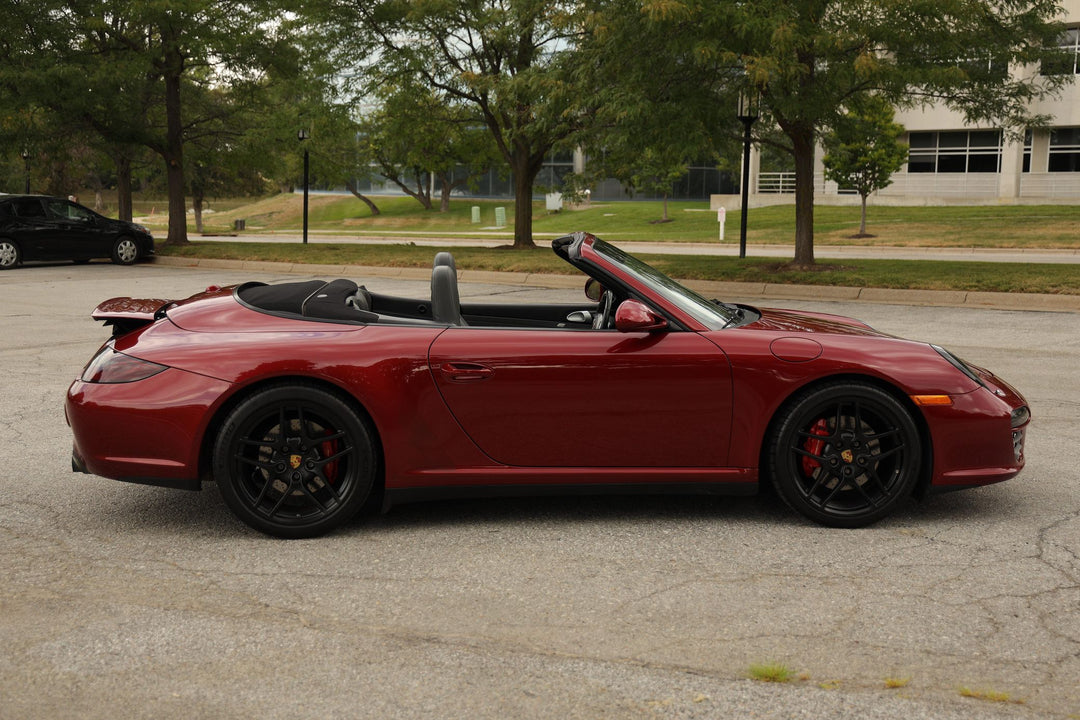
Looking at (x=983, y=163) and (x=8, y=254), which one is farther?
(x=983, y=163)

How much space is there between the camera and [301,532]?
15.8 ft

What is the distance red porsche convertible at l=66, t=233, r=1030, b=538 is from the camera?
476cm

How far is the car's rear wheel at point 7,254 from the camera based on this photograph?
22375mm

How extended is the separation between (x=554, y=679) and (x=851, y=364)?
2.16 m

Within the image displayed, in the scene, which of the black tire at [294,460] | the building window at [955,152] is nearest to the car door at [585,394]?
the black tire at [294,460]

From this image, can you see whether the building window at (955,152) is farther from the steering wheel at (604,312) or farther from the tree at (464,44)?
the steering wheel at (604,312)

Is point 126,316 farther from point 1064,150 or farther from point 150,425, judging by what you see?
point 1064,150

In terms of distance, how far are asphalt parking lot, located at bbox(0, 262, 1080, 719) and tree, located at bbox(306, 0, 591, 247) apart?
17966 mm

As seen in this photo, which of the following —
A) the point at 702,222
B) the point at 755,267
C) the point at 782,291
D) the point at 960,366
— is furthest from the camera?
the point at 702,222

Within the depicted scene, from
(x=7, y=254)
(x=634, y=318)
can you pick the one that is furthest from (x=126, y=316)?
(x=7, y=254)

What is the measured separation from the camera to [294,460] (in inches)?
187

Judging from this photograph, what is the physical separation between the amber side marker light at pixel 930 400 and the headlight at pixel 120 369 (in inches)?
127

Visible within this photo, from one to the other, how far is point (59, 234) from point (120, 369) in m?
20.2

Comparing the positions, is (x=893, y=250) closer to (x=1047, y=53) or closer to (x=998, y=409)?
(x=1047, y=53)
